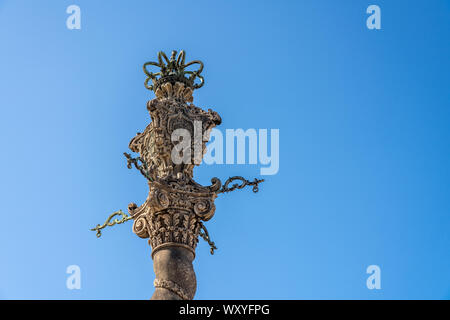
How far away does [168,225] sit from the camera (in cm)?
1886

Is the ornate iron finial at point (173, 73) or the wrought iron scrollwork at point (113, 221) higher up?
the ornate iron finial at point (173, 73)

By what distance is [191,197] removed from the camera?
759 inches

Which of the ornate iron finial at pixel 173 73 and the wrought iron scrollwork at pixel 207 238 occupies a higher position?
the ornate iron finial at pixel 173 73

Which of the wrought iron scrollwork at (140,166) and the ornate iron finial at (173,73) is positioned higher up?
the ornate iron finial at (173,73)

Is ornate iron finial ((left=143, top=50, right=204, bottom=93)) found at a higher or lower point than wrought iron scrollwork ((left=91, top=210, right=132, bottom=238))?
higher

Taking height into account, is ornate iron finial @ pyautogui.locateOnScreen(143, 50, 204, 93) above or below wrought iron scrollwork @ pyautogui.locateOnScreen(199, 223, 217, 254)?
above
